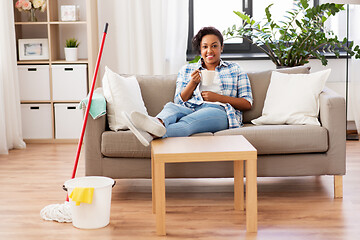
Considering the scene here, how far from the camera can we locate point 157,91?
140 inches

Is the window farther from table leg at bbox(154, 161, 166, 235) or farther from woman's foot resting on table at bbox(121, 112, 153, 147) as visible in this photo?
table leg at bbox(154, 161, 166, 235)

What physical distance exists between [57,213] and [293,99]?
1.56m

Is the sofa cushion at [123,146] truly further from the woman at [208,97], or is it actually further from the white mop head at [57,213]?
the white mop head at [57,213]

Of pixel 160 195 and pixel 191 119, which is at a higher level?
pixel 191 119

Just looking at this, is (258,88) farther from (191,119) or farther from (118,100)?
(118,100)

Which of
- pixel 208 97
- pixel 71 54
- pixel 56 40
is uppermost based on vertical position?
pixel 56 40

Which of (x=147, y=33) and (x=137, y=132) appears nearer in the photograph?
(x=137, y=132)

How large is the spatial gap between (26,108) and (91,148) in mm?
2002

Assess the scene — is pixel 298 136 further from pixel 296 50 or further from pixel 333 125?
pixel 296 50

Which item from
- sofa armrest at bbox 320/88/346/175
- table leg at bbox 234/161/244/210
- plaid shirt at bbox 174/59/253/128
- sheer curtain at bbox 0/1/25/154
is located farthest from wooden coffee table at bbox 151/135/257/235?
sheer curtain at bbox 0/1/25/154

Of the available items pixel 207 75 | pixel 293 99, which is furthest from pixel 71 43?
pixel 293 99

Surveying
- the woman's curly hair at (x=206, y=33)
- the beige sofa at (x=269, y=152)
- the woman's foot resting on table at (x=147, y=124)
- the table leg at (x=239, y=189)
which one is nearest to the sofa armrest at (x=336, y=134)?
the beige sofa at (x=269, y=152)

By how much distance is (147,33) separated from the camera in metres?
4.98

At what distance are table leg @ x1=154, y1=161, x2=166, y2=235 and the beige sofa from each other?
1.83ft
